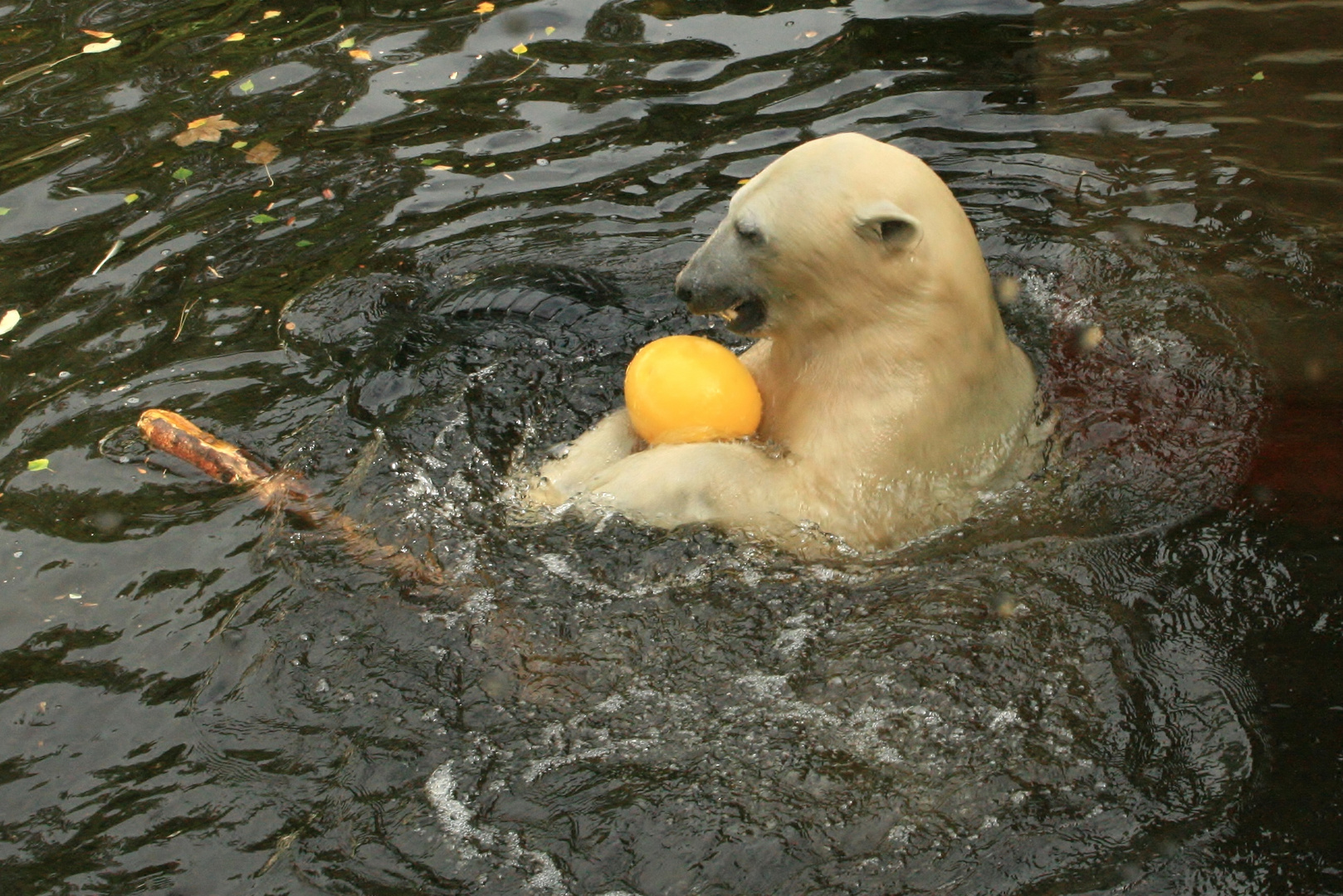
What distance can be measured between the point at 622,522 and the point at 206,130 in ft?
16.3

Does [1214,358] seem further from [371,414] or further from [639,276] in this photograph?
[371,414]

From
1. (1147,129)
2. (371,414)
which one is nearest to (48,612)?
(371,414)

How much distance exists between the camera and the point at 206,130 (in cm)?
823

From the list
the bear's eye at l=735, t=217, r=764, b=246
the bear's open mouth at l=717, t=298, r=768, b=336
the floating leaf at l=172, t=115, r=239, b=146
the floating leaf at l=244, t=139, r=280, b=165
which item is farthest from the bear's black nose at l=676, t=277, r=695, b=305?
the floating leaf at l=172, t=115, r=239, b=146

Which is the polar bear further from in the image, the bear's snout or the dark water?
the dark water

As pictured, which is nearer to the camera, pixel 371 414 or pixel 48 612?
pixel 48 612

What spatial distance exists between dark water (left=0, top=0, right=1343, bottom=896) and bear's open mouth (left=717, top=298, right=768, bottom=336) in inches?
35.7

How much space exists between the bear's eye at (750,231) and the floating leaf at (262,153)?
14.1 ft

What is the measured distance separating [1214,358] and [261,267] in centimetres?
494

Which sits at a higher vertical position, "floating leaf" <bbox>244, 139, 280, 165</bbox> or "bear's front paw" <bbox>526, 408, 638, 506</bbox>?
"floating leaf" <bbox>244, 139, 280, 165</bbox>

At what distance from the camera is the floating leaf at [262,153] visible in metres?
7.92

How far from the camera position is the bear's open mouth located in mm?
4953

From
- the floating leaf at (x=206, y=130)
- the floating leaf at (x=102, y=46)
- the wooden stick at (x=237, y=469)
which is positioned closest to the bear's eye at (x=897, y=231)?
the wooden stick at (x=237, y=469)

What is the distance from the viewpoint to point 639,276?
680cm
